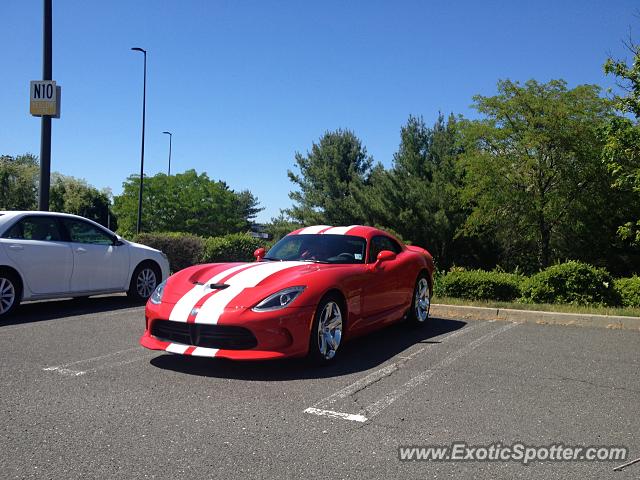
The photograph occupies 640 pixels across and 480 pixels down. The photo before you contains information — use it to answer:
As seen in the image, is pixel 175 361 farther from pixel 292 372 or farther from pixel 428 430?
pixel 428 430

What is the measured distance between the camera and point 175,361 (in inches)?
215

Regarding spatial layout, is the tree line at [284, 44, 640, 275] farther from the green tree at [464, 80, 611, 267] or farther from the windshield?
the windshield

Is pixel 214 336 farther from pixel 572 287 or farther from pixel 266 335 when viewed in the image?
pixel 572 287

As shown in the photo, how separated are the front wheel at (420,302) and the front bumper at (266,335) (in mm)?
2624

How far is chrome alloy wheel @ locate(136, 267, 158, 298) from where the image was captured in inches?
380

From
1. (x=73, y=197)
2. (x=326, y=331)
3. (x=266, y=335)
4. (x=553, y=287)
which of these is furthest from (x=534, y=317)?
(x=73, y=197)

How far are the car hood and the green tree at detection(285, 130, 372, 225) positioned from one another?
1151 inches

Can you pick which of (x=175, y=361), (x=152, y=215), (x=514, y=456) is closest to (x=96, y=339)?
(x=175, y=361)

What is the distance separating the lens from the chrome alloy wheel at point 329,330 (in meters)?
5.26

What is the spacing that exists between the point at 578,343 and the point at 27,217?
7417 millimetres

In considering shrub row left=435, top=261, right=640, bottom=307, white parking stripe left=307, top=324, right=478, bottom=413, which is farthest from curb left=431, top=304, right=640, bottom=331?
white parking stripe left=307, top=324, right=478, bottom=413

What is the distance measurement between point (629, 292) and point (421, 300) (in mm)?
4243

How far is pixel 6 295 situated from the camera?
7672mm

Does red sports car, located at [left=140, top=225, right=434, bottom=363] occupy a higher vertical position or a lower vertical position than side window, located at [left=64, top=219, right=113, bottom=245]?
lower
